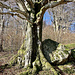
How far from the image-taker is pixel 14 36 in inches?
280

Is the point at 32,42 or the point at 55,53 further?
the point at 55,53

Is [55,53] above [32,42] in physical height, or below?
below

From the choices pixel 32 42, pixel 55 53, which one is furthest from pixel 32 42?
pixel 55 53

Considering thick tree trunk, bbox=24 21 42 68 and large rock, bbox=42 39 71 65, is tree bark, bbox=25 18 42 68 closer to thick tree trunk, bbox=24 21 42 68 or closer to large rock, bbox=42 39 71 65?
thick tree trunk, bbox=24 21 42 68

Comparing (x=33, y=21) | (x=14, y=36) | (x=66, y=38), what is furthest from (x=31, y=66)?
(x=66, y=38)

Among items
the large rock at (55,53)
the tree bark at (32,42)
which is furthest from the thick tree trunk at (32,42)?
the large rock at (55,53)

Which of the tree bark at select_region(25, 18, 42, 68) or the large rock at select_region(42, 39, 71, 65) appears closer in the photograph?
the tree bark at select_region(25, 18, 42, 68)

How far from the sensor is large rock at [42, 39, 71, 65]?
461 centimetres

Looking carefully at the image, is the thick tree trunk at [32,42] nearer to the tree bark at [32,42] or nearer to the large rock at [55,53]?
the tree bark at [32,42]

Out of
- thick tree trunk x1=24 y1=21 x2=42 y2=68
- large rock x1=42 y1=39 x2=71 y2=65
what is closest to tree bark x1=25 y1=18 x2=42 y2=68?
thick tree trunk x1=24 y1=21 x2=42 y2=68

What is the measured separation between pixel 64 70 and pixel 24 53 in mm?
2423

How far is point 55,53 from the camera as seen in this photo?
4.86 m

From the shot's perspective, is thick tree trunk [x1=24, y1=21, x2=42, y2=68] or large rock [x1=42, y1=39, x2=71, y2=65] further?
large rock [x1=42, y1=39, x2=71, y2=65]

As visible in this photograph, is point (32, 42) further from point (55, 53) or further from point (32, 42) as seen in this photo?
point (55, 53)
